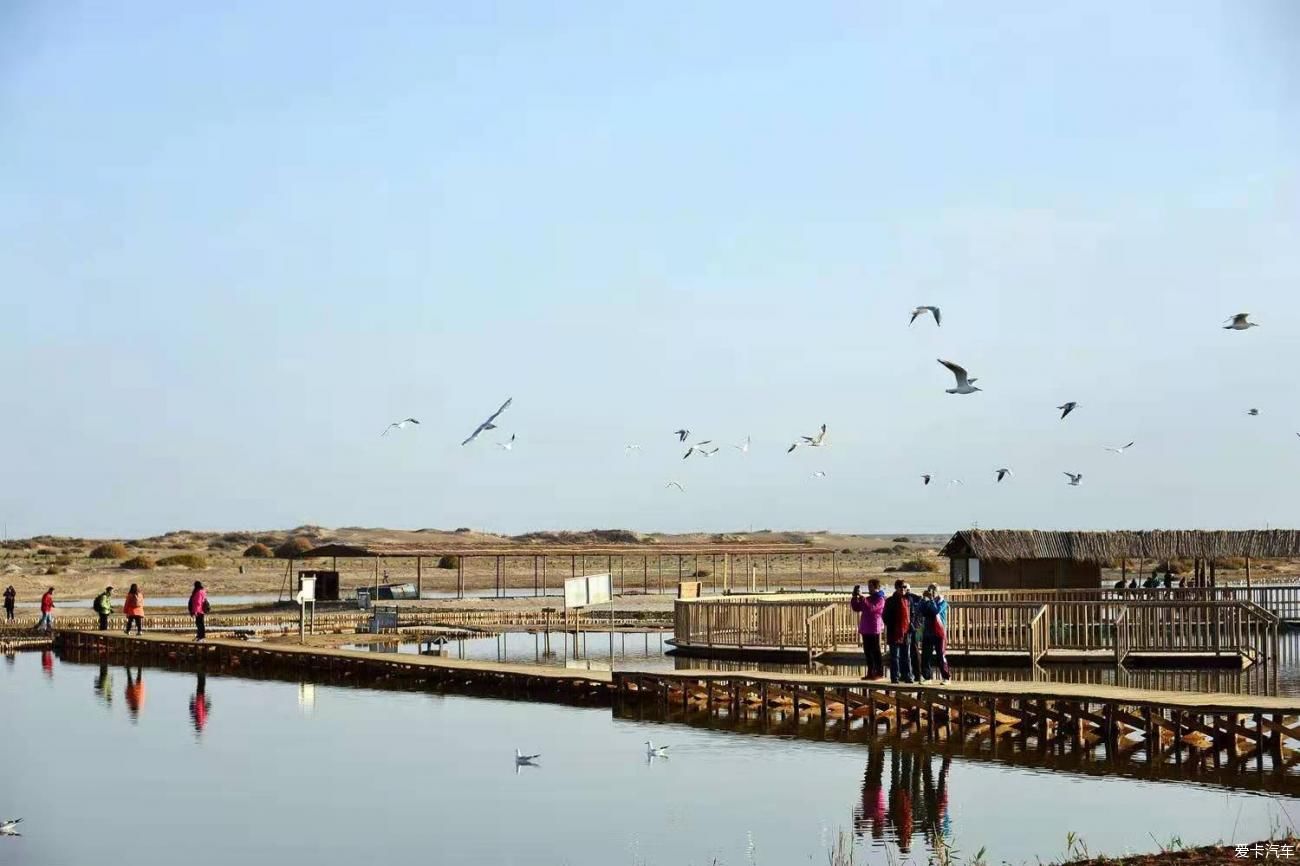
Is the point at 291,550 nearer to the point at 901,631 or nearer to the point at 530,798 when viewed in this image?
the point at 901,631

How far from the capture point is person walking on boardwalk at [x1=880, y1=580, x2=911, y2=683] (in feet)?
87.9

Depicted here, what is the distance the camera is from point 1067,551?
44656mm

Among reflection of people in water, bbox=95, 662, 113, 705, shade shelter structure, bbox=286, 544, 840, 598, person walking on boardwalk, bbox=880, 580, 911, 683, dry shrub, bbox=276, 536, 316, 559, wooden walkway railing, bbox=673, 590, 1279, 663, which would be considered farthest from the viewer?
dry shrub, bbox=276, 536, 316, 559

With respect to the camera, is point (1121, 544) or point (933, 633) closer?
point (933, 633)

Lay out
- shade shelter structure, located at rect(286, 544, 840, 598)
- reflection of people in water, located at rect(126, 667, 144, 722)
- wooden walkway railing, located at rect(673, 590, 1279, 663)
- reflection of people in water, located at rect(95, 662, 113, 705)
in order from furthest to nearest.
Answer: shade shelter structure, located at rect(286, 544, 840, 598) < wooden walkway railing, located at rect(673, 590, 1279, 663) < reflection of people in water, located at rect(95, 662, 113, 705) < reflection of people in water, located at rect(126, 667, 144, 722)

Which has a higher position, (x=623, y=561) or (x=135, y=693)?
(x=623, y=561)

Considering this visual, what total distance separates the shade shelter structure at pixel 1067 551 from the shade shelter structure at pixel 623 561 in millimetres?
10776

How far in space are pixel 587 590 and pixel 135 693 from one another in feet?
30.3

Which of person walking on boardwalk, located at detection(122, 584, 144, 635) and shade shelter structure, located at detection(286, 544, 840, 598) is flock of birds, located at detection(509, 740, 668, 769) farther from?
shade shelter structure, located at detection(286, 544, 840, 598)

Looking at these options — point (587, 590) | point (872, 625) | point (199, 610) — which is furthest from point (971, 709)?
point (199, 610)

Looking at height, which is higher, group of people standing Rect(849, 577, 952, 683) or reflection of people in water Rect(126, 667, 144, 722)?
group of people standing Rect(849, 577, 952, 683)

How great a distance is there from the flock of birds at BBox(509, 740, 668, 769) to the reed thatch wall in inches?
844

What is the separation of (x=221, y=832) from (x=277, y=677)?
18543 millimetres

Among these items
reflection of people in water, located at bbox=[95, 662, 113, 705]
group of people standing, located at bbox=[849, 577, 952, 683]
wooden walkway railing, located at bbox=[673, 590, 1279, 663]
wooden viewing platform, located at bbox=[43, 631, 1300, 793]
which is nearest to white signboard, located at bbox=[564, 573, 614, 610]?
wooden walkway railing, located at bbox=[673, 590, 1279, 663]
